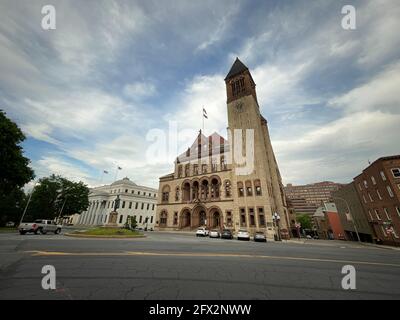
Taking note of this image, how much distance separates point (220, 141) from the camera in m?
47.7

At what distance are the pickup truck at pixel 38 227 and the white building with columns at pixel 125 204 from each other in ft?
117

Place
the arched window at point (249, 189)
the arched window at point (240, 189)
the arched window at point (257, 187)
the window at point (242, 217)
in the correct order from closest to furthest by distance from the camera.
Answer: the window at point (242, 217), the arched window at point (257, 187), the arched window at point (249, 189), the arched window at point (240, 189)

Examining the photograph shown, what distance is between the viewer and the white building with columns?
201ft

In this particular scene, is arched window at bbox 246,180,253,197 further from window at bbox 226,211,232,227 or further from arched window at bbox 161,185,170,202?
arched window at bbox 161,185,170,202

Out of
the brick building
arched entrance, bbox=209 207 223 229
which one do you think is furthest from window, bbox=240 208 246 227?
the brick building

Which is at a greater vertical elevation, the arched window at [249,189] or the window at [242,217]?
the arched window at [249,189]

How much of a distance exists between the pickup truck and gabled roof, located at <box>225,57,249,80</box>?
1826 inches

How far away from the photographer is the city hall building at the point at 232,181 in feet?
114

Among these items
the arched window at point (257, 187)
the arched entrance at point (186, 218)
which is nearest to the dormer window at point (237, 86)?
the arched window at point (257, 187)

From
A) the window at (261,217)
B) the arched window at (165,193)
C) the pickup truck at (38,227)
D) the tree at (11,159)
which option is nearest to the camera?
the pickup truck at (38,227)

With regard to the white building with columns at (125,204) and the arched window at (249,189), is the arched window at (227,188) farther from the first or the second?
the white building with columns at (125,204)
